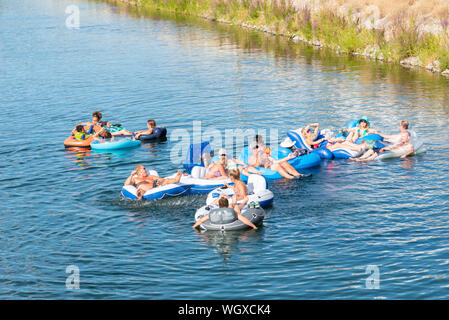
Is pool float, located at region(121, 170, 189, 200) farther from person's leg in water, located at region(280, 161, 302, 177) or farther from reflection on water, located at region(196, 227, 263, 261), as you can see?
person's leg in water, located at region(280, 161, 302, 177)

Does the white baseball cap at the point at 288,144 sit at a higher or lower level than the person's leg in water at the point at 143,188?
higher

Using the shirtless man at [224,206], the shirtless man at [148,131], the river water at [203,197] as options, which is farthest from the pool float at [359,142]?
the shirtless man at [148,131]

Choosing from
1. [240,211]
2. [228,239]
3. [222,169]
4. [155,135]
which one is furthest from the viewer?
[155,135]

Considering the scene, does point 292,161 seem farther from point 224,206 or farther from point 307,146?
point 224,206

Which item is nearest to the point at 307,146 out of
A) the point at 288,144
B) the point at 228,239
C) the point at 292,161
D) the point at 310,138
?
the point at 310,138

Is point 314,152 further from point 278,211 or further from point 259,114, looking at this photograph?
point 259,114

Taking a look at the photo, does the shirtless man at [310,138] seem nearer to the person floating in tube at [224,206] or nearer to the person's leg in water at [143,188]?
the person's leg in water at [143,188]

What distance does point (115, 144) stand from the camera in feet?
80.3

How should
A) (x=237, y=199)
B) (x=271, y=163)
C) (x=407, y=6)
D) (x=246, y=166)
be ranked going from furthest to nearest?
1. (x=407, y=6)
2. (x=271, y=163)
3. (x=246, y=166)
4. (x=237, y=199)

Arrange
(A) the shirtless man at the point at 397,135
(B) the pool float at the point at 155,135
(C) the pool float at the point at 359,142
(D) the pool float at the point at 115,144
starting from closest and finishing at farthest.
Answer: (C) the pool float at the point at 359,142
(A) the shirtless man at the point at 397,135
(D) the pool float at the point at 115,144
(B) the pool float at the point at 155,135

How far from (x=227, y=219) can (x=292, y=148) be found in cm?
692

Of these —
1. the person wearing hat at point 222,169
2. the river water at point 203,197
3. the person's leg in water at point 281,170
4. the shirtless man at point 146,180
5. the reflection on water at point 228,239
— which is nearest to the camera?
the river water at point 203,197

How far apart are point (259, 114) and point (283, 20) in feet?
69.8

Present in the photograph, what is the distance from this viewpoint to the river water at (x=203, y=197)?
14.2m
